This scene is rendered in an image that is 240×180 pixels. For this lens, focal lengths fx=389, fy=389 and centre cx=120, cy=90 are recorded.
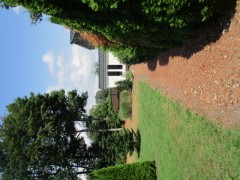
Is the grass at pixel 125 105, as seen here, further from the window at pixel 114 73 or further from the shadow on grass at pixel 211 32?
the shadow on grass at pixel 211 32

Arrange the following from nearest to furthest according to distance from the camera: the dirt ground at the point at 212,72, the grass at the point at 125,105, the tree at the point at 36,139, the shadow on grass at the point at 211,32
Result: the dirt ground at the point at 212,72 → the shadow on grass at the point at 211,32 → the grass at the point at 125,105 → the tree at the point at 36,139

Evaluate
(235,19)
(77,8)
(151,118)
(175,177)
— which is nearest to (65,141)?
(151,118)

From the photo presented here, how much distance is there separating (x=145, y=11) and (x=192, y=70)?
3.62 m

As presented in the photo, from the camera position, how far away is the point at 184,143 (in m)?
15.9

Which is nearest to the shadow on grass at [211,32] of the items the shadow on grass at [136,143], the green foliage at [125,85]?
the shadow on grass at [136,143]

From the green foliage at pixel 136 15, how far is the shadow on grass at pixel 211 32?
0.27 metres

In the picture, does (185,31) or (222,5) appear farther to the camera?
(185,31)

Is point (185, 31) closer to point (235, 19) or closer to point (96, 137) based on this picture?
point (235, 19)

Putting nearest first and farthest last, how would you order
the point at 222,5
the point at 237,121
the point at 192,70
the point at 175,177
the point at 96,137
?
the point at 237,121 < the point at 222,5 < the point at 192,70 < the point at 175,177 < the point at 96,137

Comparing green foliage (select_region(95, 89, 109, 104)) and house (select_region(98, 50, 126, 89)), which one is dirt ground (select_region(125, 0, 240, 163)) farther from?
green foliage (select_region(95, 89, 109, 104))

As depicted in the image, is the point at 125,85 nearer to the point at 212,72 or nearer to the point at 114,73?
the point at 114,73

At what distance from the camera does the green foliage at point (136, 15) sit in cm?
1285

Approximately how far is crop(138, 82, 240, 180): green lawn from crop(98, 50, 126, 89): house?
58.2ft

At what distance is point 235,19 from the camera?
12.0 meters
